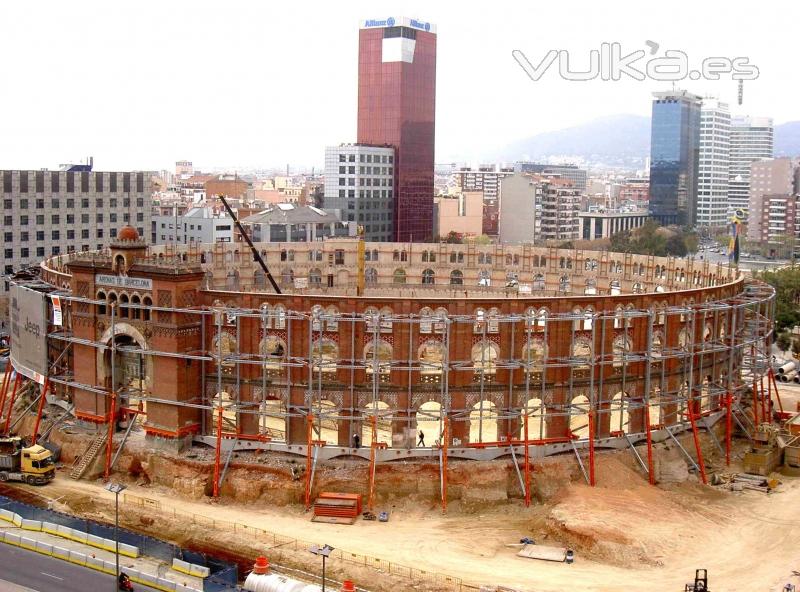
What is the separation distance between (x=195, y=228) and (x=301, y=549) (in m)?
104

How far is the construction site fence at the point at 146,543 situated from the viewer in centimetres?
4753

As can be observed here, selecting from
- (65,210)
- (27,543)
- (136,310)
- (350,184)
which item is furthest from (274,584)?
(350,184)

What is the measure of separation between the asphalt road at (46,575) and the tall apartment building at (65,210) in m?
73.6

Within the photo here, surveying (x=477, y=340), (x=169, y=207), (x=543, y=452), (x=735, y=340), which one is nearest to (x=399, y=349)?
(x=477, y=340)

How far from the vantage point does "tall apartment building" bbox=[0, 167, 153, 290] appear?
118 metres

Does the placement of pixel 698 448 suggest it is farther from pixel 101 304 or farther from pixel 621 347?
pixel 101 304

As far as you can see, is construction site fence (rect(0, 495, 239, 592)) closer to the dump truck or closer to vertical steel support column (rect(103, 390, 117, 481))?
the dump truck

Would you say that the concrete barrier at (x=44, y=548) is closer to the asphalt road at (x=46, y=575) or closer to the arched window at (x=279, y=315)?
the asphalt road at (x=46, y=575)

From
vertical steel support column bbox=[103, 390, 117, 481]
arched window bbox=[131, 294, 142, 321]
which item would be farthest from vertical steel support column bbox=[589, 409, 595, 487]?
vertical steel support column bbox=[103, 390, 117, 481]

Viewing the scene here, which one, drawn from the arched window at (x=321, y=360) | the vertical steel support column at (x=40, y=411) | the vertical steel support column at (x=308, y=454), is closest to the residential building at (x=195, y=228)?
the vertical steel support column at (x=40, y=411)

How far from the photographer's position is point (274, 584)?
4603cm

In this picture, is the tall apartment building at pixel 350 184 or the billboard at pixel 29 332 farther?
the tall apartment building at pixel 350 184

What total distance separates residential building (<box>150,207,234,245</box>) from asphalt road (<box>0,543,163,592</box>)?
335ft

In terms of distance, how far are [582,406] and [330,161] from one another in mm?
133839
